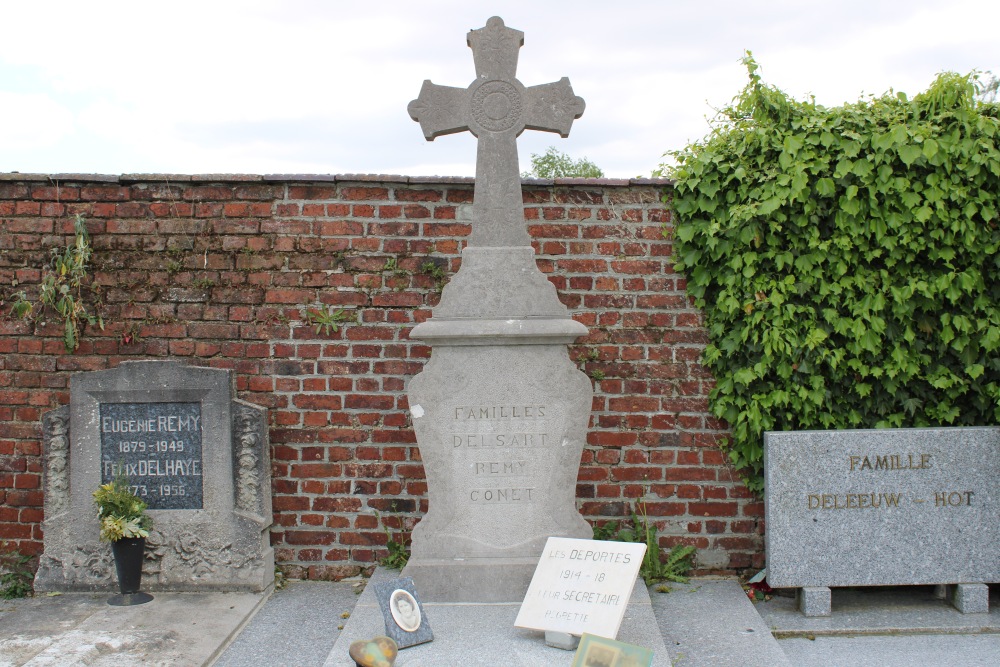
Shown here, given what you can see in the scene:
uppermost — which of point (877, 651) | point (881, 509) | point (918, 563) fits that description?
point (881, 509)

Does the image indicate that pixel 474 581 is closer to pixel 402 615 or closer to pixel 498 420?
pixel 402 615

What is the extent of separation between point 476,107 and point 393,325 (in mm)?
1234

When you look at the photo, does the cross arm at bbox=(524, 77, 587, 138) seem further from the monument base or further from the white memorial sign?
the monument base

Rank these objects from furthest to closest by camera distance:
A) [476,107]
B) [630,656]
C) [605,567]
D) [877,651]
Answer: [476,107], [877,651], [605,567], [630,656]

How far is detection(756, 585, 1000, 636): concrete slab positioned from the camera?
3764mm

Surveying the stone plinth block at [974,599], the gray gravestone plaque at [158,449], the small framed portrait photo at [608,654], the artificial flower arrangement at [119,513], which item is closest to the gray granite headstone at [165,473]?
the gray gravestone plaque at [158,449]

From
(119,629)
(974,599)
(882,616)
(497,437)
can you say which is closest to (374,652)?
(497,437)

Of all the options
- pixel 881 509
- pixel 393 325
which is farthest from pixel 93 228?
pixel 881 509

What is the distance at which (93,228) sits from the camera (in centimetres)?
443

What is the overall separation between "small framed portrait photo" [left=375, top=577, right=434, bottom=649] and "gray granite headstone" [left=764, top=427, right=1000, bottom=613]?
5.75ft

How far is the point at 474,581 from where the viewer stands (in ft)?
12.0

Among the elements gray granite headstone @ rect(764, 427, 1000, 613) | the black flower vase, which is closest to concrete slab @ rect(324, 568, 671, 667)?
gray granite headstone @ rect(764, 427, 1000, 613)

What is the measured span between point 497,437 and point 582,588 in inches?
31.2

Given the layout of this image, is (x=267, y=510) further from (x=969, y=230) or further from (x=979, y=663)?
(x=969, y=230)
